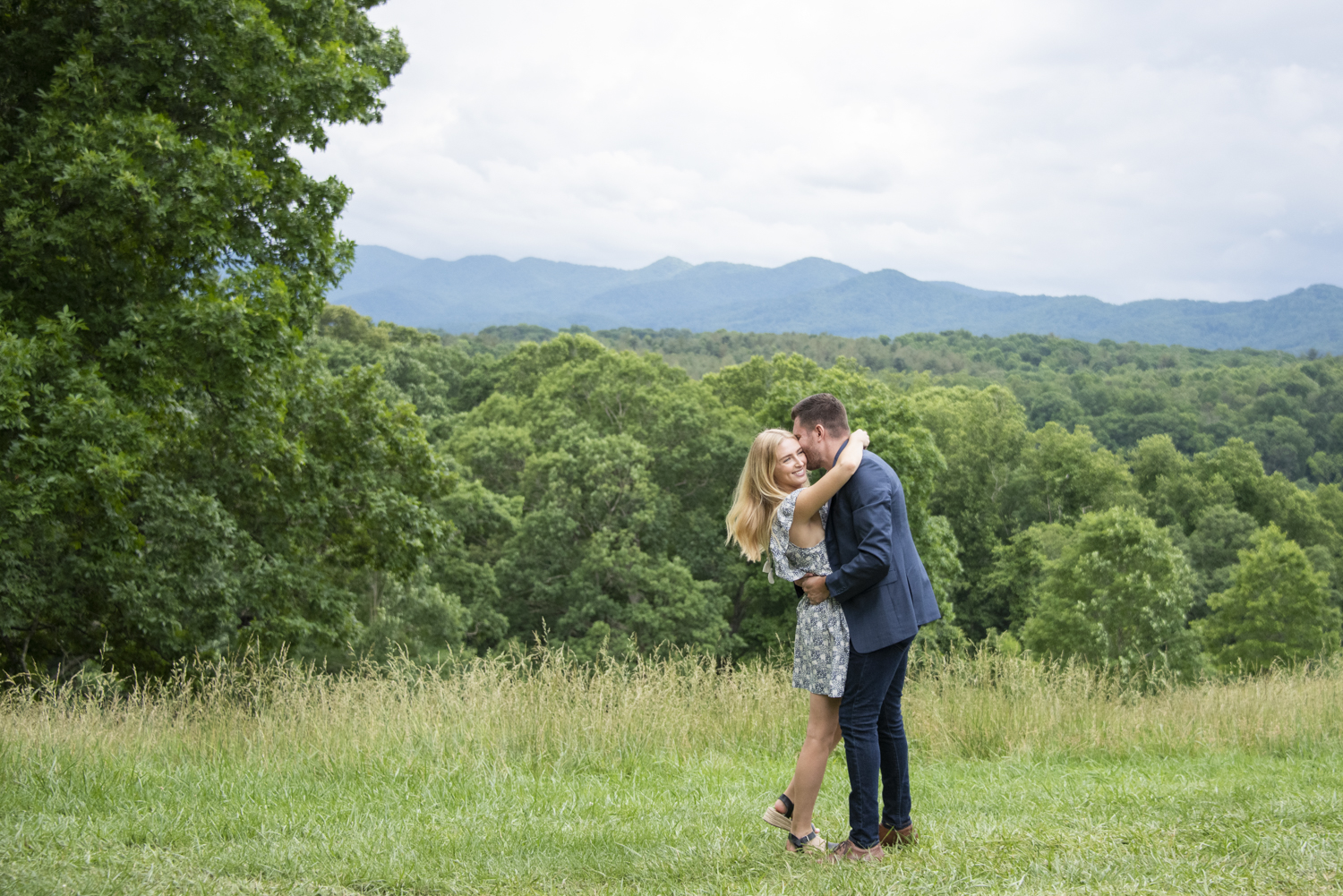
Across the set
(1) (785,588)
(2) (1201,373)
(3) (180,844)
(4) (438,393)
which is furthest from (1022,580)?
(2) (1201,373)

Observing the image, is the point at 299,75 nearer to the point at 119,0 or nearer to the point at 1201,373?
the point at 119,0

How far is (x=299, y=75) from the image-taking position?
384 inches

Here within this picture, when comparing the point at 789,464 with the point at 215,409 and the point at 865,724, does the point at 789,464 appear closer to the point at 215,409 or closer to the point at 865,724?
the point at 865,724

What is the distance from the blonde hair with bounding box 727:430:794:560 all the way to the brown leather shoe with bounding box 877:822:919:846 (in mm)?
1267

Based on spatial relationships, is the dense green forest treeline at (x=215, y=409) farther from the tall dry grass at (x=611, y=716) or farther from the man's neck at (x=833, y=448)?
the man's neck at (x=833, y=448)

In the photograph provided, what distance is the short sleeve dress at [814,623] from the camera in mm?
3904

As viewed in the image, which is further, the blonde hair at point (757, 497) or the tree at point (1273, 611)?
the tree at point (1273, 611)

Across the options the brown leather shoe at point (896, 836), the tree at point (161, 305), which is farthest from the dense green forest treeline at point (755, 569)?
the brown leather shoe at point (896, 836)

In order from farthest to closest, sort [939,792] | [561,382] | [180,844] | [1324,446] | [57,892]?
[1324,446], [561,382], [939,792], [180,844], [57,892]

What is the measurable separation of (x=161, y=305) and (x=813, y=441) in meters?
7.51

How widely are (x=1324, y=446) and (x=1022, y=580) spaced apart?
65171 mm

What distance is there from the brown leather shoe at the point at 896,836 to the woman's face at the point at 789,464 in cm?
148

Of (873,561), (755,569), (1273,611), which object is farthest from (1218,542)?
(873,561)

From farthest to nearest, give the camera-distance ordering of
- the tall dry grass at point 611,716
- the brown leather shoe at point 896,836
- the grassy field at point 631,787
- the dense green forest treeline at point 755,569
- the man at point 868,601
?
1. the dense green forest treeline at point 755,569
2. the tall dry grass at point 611,716
3. the brown leather shoe at point 896,836
4. the man at point 868,601
5. the grassy field at point 631,787
